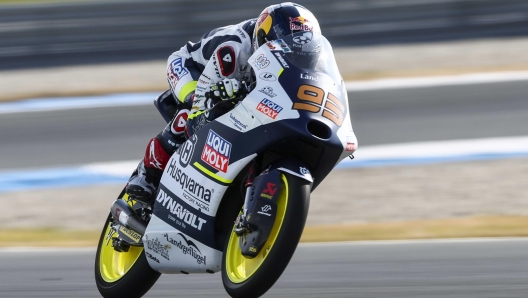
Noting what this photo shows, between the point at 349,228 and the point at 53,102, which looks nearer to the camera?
the point at 349,228

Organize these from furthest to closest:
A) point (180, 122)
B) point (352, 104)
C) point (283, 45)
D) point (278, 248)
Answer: point (352, 104) → point (180, 122) → point (283, 45) → point (278, 248)

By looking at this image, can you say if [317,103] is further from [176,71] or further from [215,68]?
[176,71]

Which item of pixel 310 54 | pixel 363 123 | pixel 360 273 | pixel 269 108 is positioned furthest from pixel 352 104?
pixel 269 108

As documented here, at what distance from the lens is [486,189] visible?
7309 millimetres

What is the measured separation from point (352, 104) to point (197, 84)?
6385mm

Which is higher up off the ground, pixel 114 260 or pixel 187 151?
pixel 187 151

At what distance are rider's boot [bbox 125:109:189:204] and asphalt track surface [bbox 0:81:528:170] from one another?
4321 millimetres

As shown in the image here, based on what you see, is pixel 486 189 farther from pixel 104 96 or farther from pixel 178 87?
pixel 104 96

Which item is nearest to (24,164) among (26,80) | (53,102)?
(53,102)

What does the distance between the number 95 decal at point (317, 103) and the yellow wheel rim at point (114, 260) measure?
1609 millimetres

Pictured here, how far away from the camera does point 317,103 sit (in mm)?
3641

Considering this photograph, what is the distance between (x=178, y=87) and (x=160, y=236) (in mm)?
934

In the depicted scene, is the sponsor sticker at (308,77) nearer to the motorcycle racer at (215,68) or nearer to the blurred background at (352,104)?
the motorcycle racer at (215,68)

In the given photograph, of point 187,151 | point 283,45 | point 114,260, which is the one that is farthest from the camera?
point 114,260
